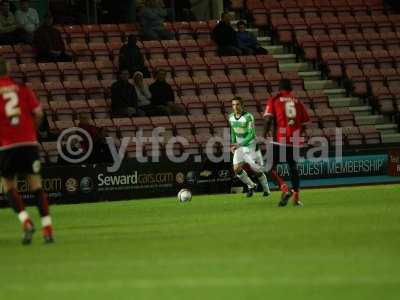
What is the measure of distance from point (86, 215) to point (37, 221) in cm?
119

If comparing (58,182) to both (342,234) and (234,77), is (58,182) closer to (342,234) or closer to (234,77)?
(234,77)

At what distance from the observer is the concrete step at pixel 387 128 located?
93.9 feet

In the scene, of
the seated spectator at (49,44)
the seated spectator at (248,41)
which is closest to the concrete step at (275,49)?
the seated spectator at (248,41)

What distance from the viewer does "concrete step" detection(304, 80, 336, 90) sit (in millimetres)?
29406

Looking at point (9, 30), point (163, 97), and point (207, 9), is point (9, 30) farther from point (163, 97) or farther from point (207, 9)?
point (207, 9)

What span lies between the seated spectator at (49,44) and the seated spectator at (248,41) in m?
4.78

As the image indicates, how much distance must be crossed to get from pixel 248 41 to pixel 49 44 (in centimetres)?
565

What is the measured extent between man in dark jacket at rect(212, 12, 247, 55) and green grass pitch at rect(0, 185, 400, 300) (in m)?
10.6

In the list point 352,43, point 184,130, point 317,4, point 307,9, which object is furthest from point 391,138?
point 184,130

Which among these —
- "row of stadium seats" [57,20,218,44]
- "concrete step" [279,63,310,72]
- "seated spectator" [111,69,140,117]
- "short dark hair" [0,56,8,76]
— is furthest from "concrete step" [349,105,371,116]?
"short dark hair" [0,56,8,76]

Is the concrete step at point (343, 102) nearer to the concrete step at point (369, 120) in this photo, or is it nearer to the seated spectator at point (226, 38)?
the concrete step at point (369, 120)

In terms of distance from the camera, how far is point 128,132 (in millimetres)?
25219

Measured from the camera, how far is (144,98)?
26094 mm

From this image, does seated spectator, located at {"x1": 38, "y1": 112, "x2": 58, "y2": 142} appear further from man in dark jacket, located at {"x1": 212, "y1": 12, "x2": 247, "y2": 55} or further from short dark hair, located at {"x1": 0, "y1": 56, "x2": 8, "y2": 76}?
short dark hair, located at {"x1": 0, "y1": 56, "x2": 8, "y2": 76}
